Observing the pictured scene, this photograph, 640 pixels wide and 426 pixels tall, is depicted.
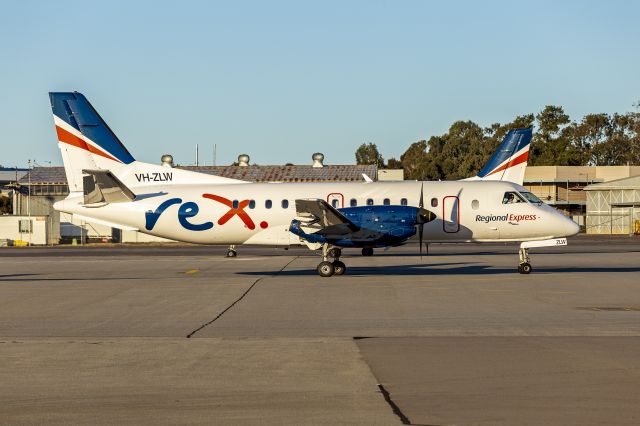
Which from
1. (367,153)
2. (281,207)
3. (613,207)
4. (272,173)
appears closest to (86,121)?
(281,207)

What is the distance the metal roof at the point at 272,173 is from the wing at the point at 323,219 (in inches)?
1927

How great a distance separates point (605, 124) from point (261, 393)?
141229 mm

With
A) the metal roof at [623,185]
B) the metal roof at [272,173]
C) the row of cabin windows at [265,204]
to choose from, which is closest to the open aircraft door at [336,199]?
the row of cabin windows at [265,204]

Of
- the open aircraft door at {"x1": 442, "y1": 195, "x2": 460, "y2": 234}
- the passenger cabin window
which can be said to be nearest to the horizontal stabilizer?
the open aircraft door at {"x1": 442, "y1": 195, "x2": 460, "y2": 234}

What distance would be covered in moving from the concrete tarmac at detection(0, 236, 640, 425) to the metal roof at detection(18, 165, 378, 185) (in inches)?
1973

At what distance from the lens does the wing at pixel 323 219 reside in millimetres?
29453

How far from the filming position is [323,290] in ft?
84.1

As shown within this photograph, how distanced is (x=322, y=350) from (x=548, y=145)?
12910 centimetres

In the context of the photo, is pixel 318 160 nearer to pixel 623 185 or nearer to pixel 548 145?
pixel 623 185

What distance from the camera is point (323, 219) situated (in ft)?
98.5

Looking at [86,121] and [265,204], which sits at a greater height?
[86,121]

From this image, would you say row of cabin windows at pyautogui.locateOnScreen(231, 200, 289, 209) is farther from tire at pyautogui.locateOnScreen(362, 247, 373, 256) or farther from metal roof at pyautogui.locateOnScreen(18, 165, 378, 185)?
metal roof at pyautogui.locateOnScreen(18, 165, 378, 185)

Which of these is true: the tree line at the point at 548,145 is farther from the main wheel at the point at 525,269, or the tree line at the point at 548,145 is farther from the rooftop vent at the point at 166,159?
the main wheel at the point at 525,269

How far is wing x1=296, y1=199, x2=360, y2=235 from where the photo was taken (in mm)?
29453
